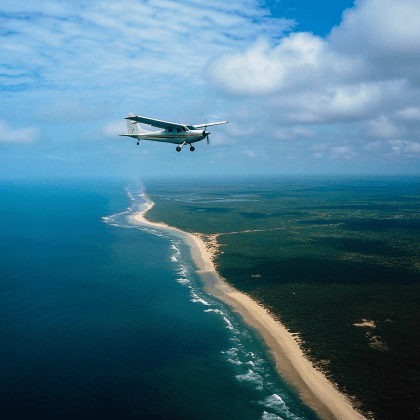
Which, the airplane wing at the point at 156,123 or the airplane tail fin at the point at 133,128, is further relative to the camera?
the airplane tail fin at the point at 133,128

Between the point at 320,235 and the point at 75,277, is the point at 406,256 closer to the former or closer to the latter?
the point at 320,235

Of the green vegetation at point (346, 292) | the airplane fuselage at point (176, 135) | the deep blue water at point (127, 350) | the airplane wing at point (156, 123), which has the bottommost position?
the deep blue water at point (127, 350)

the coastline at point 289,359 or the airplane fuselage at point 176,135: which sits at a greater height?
the airplane fuselage at point 176,135

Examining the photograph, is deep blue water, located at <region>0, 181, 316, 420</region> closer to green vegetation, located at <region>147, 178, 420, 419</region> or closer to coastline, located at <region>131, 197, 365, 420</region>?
coastline, located at <region>131, 197, 365, 420</region>

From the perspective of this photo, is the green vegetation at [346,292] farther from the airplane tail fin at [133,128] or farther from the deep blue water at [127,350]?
the airplane tail fin at [133,128]

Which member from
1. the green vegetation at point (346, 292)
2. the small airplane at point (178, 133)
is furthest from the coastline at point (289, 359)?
the small airplane at point (178, 133)

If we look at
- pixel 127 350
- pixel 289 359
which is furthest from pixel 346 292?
pixel 127 350

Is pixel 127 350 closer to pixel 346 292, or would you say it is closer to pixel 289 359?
pixel 289 359

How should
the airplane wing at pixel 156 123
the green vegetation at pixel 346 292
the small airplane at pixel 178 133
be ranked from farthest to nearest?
the small airplane at pixel 178 133, the airplane wing at pixel 156 123, the green vegetation at pixel 346 292
